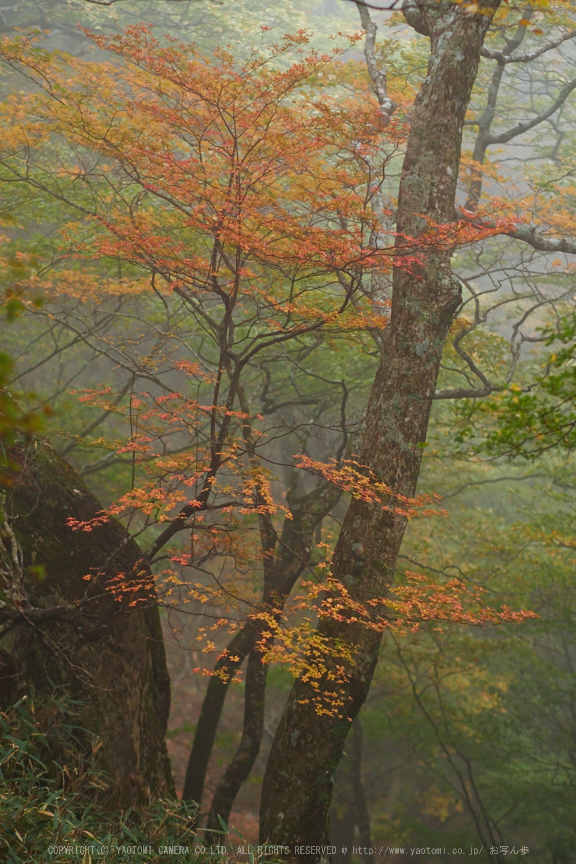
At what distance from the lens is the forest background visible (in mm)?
4598

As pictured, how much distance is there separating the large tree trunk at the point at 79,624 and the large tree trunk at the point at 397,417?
124cm

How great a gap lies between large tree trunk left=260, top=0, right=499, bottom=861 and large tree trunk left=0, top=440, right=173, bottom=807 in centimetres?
124

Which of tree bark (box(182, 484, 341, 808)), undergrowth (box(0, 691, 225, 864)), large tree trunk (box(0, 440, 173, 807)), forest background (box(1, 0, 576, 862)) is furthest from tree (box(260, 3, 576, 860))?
tree bark (box(182, 484, 341, 808))

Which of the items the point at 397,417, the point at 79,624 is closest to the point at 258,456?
the point at 397,417

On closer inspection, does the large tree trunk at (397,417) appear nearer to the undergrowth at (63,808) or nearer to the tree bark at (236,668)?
the undergrowth at (63,808)

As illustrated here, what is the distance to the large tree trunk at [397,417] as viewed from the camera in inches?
200

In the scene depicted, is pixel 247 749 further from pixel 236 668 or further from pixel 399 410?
pixel 399 410

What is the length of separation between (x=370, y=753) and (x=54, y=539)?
11.8 metres

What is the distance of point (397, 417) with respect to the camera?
558 cm

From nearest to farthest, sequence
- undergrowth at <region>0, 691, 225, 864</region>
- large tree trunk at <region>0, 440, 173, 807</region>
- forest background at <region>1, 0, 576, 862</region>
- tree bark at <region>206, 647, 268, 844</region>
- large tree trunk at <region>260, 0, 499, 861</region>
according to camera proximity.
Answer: undergrowth at <region>0, 691, 225, 864</region> → large tree trunk at <region>0, 440, 173, 807</region> → forest background at <region>1, 0, 576, 862</region> → large tree trunk at <region>260, 0, 499, 861</region> → tree bark at <region>206, 647, 268, 844</region>

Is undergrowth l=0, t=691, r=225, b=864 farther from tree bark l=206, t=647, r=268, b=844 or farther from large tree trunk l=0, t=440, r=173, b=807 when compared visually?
tree bark l=206, t=647, r=268, b=844

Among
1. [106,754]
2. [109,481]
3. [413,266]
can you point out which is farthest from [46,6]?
[106,754]

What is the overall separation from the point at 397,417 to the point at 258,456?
4.58 feet

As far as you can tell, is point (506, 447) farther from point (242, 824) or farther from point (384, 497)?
point (242, 824)
